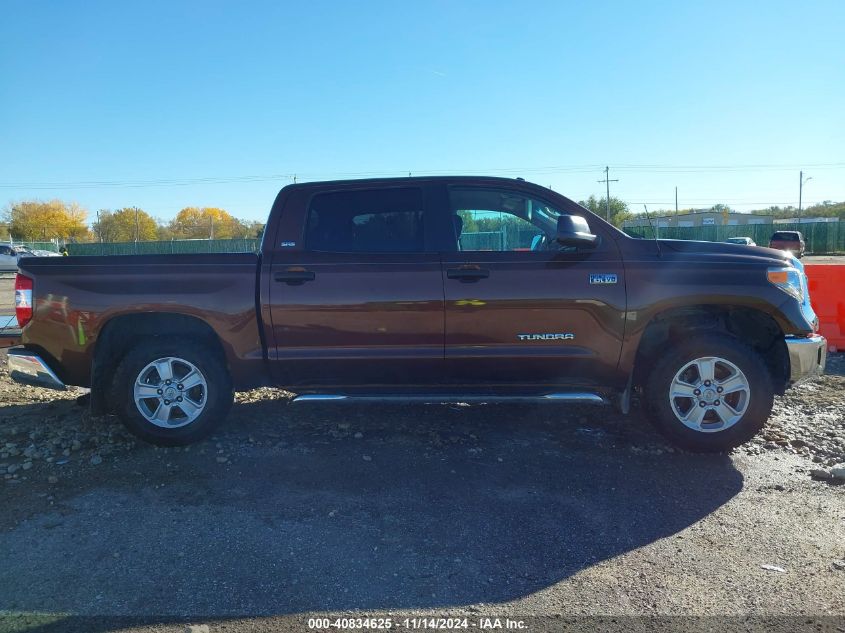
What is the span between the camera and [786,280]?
4520 mm

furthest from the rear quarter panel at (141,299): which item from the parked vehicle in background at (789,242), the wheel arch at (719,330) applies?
the parked vehicle in background at (789,242)

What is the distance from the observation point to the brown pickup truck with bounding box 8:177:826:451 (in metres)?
4.50

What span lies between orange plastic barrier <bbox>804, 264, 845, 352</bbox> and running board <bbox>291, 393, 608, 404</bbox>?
5.25 meters

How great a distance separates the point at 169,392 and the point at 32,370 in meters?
1.04

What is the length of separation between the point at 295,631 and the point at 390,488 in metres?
1.48

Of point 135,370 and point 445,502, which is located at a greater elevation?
point 135,370

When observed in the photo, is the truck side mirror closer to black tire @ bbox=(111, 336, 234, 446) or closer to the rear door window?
the rear door window

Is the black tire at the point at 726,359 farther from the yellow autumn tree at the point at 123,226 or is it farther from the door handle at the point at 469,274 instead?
the yellow autumn tree at the point at 123,226

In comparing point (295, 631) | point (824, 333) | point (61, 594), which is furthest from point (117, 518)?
point (824, 333)

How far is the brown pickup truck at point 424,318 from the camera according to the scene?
4496mm

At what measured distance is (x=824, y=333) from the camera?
7961 mm

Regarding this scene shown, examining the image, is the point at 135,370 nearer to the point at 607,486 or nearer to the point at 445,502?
the point at 445,502

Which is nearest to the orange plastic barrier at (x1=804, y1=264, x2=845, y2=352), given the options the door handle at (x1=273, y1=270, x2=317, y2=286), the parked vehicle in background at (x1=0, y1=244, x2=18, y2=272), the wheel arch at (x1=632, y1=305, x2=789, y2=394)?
the wheel arch at (x1=632, y1=305, x2=789, y2=394)

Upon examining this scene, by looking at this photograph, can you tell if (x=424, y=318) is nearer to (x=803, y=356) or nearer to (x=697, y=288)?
(x=697, y=288)
